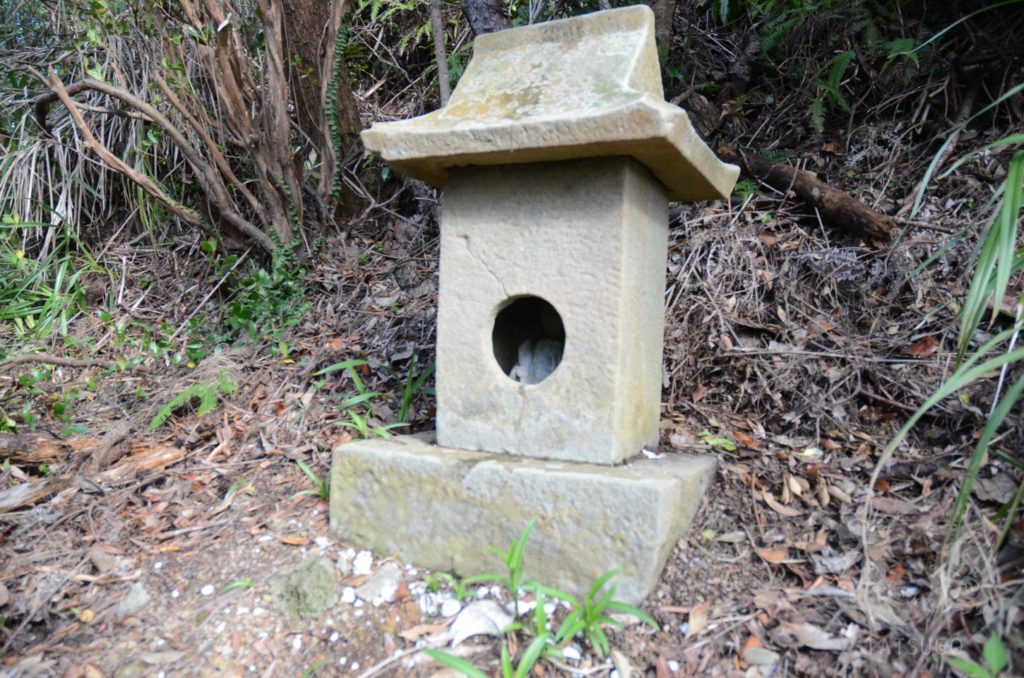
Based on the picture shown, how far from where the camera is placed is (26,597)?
213 cm

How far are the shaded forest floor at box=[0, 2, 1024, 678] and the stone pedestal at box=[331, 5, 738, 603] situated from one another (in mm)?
193

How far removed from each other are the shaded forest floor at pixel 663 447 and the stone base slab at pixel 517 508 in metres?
0.09

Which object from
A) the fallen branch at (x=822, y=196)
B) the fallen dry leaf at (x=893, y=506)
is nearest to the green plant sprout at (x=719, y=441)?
the fallen dry leaf at (x=893, y=506)

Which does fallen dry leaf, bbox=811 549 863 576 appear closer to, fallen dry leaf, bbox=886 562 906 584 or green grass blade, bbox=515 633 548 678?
fallen dry leaf, bbox=886 562 906 584

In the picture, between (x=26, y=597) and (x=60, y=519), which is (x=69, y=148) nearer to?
(x=60, y=519)

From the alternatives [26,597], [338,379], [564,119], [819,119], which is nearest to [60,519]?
[26,597]

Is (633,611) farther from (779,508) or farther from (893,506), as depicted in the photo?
(893,506)

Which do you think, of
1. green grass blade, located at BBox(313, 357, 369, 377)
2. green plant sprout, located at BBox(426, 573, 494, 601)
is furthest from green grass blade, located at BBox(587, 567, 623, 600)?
green grass blade, located at BBox(313, 357, 369, 377)

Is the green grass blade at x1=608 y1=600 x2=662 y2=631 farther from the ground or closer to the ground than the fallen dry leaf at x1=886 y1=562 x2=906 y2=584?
closer to the ground

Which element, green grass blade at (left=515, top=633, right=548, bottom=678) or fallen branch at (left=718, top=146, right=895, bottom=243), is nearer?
green grass blade at (left=515, top=633, right=548, bottom=678)

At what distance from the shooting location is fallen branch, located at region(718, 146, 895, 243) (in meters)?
3.07

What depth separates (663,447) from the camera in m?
2.58

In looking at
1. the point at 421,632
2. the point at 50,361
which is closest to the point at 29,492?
the point at 50,361

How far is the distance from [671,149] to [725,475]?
111 centimetres
